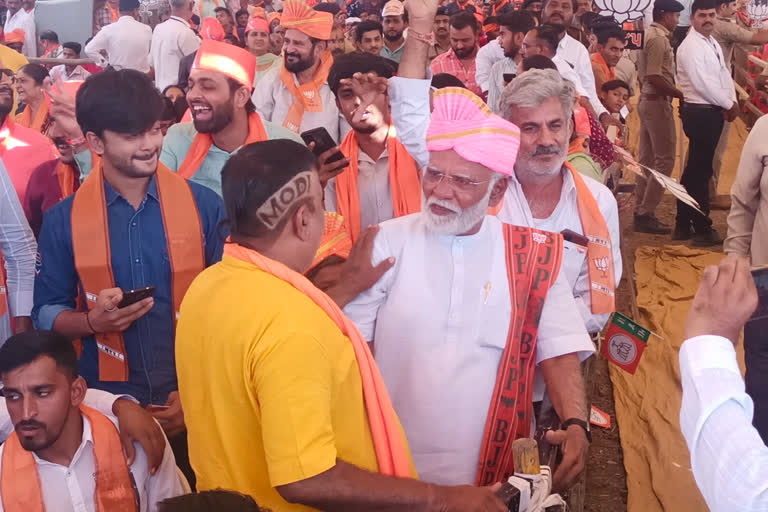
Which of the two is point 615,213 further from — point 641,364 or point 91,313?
point 641,364

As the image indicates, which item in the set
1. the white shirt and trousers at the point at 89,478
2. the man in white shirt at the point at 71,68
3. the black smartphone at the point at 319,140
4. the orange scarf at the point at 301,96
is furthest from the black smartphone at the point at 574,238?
the man in white shirt at the point at 71,68

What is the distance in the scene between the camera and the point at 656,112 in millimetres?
7160

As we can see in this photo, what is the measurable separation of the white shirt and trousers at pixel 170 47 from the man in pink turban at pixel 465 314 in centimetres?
501

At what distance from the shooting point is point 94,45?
23.2 feet

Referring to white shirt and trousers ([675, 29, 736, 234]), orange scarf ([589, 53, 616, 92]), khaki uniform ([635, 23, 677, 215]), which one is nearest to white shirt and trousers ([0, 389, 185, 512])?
white shirt and trousers ([675, 29, 736, 234])

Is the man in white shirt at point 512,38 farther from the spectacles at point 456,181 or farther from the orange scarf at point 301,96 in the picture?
the spectacles at point 456,181

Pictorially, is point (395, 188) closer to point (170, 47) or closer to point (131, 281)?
point (131, 281)

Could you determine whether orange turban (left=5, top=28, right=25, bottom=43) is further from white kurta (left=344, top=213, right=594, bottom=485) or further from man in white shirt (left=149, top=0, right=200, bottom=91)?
white kurta (left=344, top=213, right=594, bottom=485)

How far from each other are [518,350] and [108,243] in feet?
3.97

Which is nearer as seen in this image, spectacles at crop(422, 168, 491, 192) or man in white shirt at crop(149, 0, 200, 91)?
spectacles at crop(422, 168, 491, 192)

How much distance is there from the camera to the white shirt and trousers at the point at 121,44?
7035 mm

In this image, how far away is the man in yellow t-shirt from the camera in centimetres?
144

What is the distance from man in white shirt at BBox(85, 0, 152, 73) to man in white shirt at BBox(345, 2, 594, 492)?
5516mm

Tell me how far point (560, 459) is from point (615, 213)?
1.12 meters
